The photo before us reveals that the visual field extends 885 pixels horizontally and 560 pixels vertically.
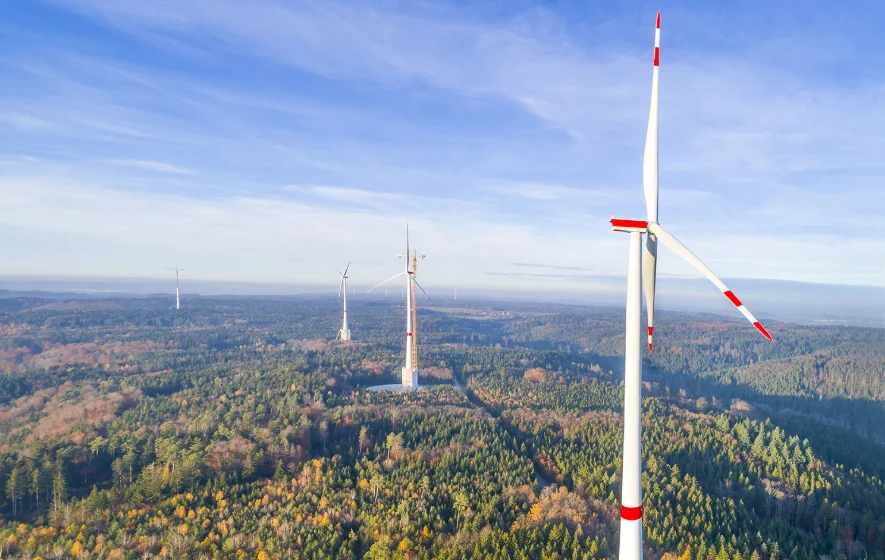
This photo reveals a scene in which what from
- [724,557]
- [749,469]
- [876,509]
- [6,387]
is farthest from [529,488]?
[6,387]

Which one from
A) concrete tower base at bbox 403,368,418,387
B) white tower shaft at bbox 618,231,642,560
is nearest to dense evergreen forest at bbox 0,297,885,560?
concrete tower base at bbox 403,368,418,387

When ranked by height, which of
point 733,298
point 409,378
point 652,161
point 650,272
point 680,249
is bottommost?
point 409,378

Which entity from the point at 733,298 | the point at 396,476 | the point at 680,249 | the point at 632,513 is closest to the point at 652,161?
the point at 680,249

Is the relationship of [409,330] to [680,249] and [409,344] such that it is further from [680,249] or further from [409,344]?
[680,249]

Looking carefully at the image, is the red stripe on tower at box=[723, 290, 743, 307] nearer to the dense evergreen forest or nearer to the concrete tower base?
the dense evergreen forest

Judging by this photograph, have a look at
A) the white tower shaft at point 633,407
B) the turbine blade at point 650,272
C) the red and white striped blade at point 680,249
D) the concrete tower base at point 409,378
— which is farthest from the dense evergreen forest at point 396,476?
the red and white striped blade at point 680,249
